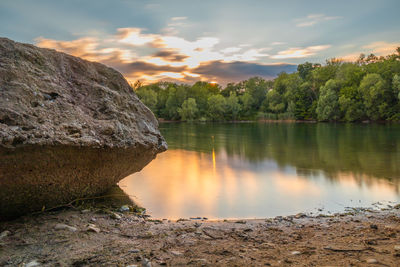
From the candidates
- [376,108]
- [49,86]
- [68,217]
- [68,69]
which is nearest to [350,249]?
[68,217]

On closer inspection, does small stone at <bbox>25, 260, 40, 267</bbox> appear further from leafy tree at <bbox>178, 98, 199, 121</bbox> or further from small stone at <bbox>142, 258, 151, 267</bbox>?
leafy tree at <bbox>178, 98, 199, 121</bbox>

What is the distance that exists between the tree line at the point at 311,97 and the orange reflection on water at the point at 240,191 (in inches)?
2395


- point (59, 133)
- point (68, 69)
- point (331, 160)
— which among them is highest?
point (68, 69)

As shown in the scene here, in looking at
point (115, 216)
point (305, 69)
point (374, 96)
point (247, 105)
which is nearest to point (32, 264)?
point (115, 216)

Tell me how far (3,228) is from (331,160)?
504 inches

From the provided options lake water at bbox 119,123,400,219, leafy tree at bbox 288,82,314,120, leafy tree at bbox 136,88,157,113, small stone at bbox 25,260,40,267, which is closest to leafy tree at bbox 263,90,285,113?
leafy tree at bbox 288,82,314,120

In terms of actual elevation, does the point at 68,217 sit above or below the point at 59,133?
below

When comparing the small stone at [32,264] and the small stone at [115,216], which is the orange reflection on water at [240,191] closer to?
the small stone at [115,216]

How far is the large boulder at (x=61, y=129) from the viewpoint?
13.8 feet

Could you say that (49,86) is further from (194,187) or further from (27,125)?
(194,187)

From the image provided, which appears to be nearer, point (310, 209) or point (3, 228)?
point (3, 228)

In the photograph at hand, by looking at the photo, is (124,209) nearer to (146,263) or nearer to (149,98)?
(146,263)

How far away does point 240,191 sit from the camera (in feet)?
26.4

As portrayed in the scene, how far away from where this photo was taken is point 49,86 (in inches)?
204
